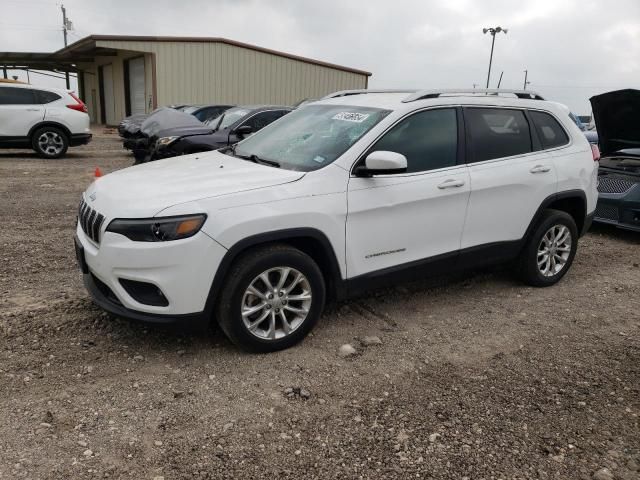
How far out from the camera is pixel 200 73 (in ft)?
80.4

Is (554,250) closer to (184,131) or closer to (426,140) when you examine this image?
(426,140)

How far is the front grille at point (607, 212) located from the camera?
7.02 m

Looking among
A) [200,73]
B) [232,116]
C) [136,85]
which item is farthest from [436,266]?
[136,85]

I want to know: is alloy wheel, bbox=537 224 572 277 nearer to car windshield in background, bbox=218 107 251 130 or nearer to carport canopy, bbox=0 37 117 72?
car windshield in background, bbox=218 107 251 130

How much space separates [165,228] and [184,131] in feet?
22.4

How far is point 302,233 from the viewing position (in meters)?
3.48

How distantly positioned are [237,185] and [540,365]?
2.29m

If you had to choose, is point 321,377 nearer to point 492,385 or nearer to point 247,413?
point 247,413

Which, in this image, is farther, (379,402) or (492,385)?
(492,385)

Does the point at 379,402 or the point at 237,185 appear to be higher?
the point at 237,185

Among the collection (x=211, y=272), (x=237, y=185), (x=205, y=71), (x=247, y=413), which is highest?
(x=205, y=71)

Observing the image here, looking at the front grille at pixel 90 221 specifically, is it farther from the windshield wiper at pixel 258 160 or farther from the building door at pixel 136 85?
the building door at pixel 136 85

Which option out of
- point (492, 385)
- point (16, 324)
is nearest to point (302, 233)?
point (492, 385)

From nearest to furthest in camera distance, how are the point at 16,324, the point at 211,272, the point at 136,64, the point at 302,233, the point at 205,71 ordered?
the point at 211,272
the point at 302,233
the point at 16,324
the point at 205,71
the point at 136,64
